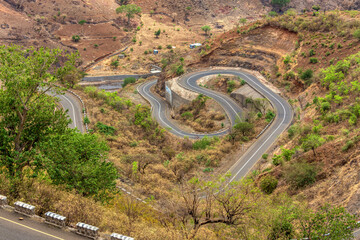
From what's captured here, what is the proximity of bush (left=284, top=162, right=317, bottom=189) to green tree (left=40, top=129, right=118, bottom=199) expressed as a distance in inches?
605

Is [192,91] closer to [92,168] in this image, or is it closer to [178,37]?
[92,168]

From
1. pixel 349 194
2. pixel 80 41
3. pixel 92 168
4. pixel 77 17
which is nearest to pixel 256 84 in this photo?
pixel 349 194

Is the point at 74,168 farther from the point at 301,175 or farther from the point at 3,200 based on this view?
the point at 301,175

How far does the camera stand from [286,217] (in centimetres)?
1688

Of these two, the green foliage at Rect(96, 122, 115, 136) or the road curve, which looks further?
the green foliage at Rect(96, 122, 115, 136)

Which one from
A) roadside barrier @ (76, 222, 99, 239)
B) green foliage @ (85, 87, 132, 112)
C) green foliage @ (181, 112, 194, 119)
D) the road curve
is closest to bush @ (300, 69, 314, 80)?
the road curve

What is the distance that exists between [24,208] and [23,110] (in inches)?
280

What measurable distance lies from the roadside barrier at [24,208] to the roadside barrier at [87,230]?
3.02 meters

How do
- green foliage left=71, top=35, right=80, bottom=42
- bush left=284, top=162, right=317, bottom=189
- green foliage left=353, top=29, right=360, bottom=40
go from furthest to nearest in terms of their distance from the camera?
1. green foliage left=71, top=35, right=80, bottom=42
2. green foliage left=353, top=29, right=360, bottom=40
3. bush left=284, top=162, right=317, bottom=189

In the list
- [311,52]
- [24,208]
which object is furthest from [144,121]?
[311,52]

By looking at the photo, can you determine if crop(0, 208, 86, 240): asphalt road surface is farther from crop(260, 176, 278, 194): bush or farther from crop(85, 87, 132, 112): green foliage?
crop(85, 87, 132, 112): green foliage

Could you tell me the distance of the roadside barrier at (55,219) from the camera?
1747 cm

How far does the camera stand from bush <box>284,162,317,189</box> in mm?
27109

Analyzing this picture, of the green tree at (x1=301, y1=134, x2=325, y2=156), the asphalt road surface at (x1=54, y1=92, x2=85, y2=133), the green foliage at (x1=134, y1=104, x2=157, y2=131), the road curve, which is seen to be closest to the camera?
the green tree at (x1=301, y1=134, x2=325, y2=156)
